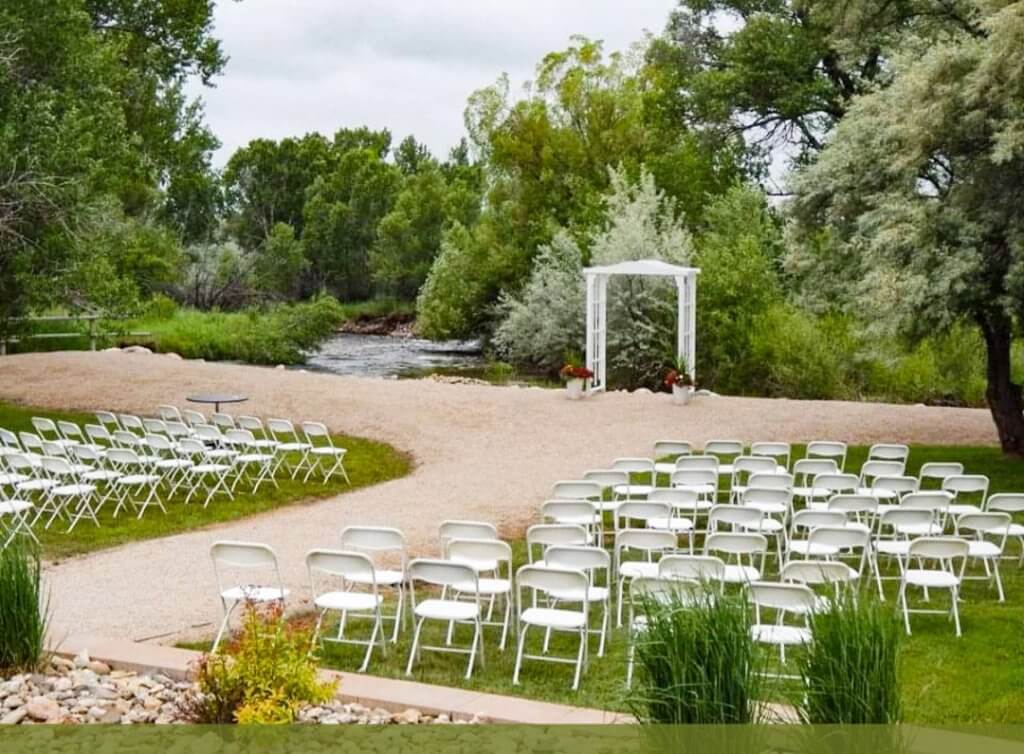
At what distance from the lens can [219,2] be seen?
84.2 feet

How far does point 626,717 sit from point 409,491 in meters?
8.31

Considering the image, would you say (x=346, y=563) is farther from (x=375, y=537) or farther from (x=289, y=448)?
(x=289, y=448)

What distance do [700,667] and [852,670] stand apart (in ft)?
1.85

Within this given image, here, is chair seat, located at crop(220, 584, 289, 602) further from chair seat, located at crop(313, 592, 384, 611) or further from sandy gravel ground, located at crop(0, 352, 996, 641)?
sandy gravel ground, located at crop(0, 352, 996, 641)

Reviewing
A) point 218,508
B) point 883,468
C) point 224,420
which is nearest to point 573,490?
point 883,468

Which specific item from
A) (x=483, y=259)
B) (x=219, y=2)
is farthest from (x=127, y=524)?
(x=483, y=259)

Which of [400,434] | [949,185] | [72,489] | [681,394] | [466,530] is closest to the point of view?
[466,530]

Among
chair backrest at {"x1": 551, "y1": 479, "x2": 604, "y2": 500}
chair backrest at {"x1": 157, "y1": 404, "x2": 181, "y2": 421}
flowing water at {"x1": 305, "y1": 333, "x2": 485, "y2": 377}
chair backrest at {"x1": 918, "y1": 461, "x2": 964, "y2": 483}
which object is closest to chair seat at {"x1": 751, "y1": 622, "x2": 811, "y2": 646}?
chair backrest at {"x1": 551, "y1": 479, "x2": 604, "y2": 500}

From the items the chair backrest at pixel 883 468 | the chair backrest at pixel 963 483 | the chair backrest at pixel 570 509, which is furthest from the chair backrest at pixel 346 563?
the chair backrest at pixel 883 468

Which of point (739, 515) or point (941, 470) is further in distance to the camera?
point (941, 470)

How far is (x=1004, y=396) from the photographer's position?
1594cm

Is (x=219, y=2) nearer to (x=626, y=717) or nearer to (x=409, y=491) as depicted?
(x=409, y=491)

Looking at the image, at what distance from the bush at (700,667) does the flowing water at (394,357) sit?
26.9 metres

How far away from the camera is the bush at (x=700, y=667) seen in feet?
15.7
